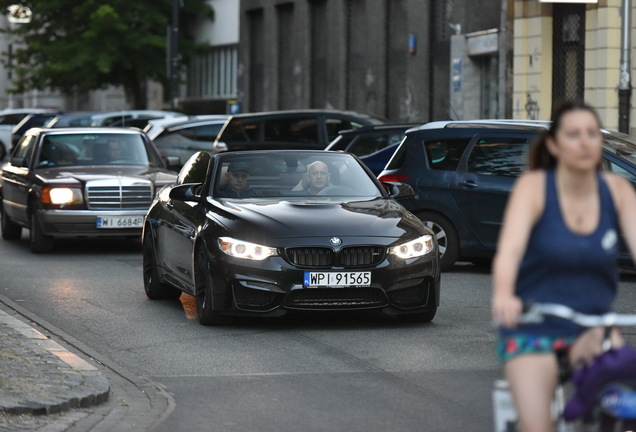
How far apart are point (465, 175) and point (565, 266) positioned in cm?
1070

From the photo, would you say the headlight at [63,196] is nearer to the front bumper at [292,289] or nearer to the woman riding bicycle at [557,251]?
the front bumper at [292,289]

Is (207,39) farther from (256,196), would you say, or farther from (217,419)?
(217,419)

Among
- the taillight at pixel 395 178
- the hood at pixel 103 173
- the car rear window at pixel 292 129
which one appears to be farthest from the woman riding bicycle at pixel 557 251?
the car rear window at pixel 292 129

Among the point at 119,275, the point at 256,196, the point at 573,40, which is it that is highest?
the point at 573,40

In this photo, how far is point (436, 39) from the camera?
3509cm

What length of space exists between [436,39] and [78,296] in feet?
75.4

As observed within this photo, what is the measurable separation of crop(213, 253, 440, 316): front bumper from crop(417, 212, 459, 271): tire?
4384 millimetres

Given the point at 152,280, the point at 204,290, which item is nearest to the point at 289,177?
the point at 204,290

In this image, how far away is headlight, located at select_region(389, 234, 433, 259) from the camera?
35.4 feet

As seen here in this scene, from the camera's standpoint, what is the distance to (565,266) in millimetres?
4539

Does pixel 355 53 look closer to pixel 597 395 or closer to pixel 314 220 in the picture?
pixel 314 220

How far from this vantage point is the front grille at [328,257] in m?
10.6

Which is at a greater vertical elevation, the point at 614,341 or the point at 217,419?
the point at 614,341

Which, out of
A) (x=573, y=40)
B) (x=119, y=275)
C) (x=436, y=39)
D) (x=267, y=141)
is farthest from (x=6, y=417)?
(x=436, y=39)
